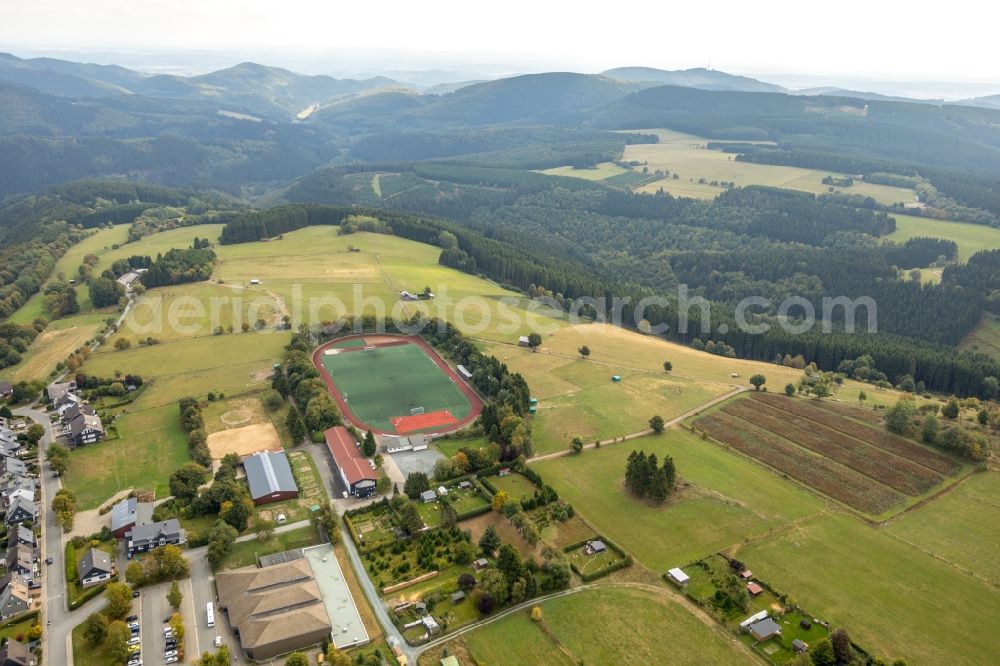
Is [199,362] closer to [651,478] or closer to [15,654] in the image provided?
[15,654]

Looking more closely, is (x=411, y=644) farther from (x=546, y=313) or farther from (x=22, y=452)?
(x=546, y=313)

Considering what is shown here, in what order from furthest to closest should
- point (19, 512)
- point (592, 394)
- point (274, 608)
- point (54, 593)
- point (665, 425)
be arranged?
point (592, 394), point (665, 425), point (19, 512), point (54, 593), point (274, 608)

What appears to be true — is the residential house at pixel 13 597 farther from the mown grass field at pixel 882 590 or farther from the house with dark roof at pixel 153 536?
the mown grass field at pixel 882 590

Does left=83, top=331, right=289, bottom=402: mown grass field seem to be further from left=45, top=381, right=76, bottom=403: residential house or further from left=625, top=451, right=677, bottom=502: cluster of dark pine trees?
left=625, top=451, right=677, bottom=502: cluster of dark pine trees

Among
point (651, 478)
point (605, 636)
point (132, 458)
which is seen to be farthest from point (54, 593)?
point (651, 478)

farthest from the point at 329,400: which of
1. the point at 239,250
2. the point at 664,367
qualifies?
the point at 239,250

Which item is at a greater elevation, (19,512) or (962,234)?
(962,234)

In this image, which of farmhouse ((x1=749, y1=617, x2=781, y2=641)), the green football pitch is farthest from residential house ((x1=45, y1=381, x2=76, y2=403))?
farmhouse ((x1=749, y1=617, x2=781, y2=641))
